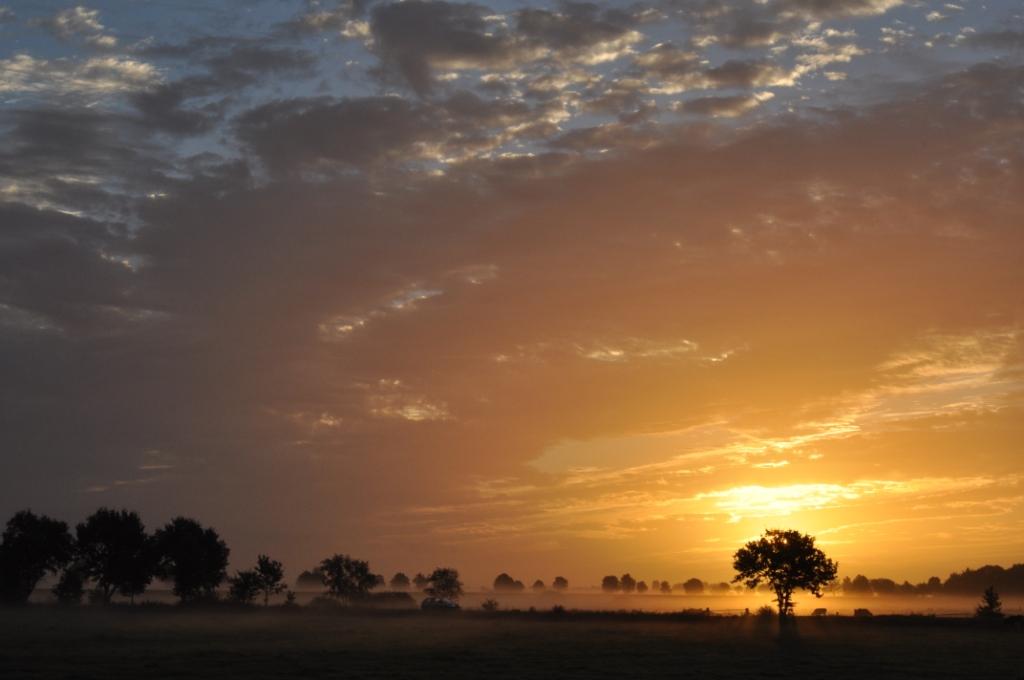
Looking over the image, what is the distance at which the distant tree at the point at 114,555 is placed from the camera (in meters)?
153

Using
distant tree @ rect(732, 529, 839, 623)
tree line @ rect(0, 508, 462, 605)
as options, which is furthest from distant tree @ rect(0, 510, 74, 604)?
distant tree @ rect(732, 529, 839, 623)

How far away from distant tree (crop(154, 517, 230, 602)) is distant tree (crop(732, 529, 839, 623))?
288 ft

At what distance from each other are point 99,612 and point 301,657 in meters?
74.5

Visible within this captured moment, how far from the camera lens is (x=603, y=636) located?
327 feet

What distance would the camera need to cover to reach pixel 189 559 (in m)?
158

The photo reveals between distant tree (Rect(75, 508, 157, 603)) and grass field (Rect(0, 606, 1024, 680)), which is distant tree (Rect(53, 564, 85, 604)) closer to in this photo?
distant tree (Rect(75, 508, 157, 603))

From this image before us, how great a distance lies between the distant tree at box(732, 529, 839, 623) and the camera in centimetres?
12506

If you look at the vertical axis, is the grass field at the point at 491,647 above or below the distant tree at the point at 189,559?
below

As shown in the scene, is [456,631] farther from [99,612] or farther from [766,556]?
[99,612]

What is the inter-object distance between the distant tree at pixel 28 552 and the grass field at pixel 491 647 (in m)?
21.4

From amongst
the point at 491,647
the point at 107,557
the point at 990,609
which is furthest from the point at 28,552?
the point at 990,609

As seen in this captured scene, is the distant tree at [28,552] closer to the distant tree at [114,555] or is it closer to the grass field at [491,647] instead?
the distant tree at [114,555]

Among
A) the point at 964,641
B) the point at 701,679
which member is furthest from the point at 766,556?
the point at 701,679

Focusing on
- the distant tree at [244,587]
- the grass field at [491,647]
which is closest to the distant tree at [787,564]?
the grass field at [491,647]
